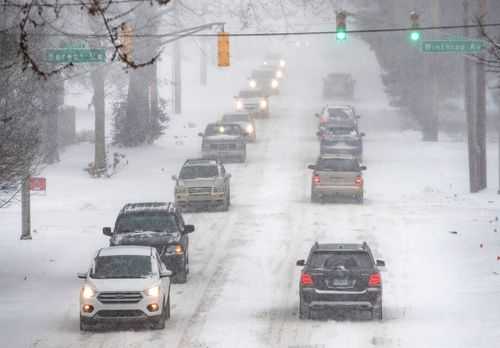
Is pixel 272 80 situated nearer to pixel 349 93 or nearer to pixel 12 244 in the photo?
pixel 349 93

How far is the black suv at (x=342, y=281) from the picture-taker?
2305 centimetres

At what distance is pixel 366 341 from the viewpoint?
71.0ft

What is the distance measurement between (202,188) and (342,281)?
56.6 ft

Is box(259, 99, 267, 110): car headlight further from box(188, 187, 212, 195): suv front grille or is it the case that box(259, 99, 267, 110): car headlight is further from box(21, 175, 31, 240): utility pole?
box(21, 175, 31, 240): utility pole

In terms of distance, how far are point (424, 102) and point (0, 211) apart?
27.9 meters

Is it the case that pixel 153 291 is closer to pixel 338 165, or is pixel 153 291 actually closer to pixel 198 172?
pixel 198 172

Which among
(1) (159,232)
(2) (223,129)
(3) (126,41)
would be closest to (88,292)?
(1) (159,232)

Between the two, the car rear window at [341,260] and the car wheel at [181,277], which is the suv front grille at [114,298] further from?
the car wheel at [181,277]

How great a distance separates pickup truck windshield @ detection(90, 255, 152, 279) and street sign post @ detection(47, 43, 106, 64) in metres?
11.0

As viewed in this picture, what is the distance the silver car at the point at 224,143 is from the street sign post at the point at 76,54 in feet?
55.2

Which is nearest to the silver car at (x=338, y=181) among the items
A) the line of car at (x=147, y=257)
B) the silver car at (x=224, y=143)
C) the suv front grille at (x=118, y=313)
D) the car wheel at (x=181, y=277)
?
the line of car at (x=147, y=257)

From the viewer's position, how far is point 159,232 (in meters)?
28.3

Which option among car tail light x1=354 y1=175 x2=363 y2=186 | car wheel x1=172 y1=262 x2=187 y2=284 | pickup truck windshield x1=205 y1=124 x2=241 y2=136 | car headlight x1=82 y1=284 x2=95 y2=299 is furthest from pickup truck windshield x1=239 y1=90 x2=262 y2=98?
car headlight x1=82 y1=284 x2=95 y2=299

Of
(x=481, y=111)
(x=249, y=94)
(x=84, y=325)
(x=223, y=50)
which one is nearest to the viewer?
(x=84, y=325)
